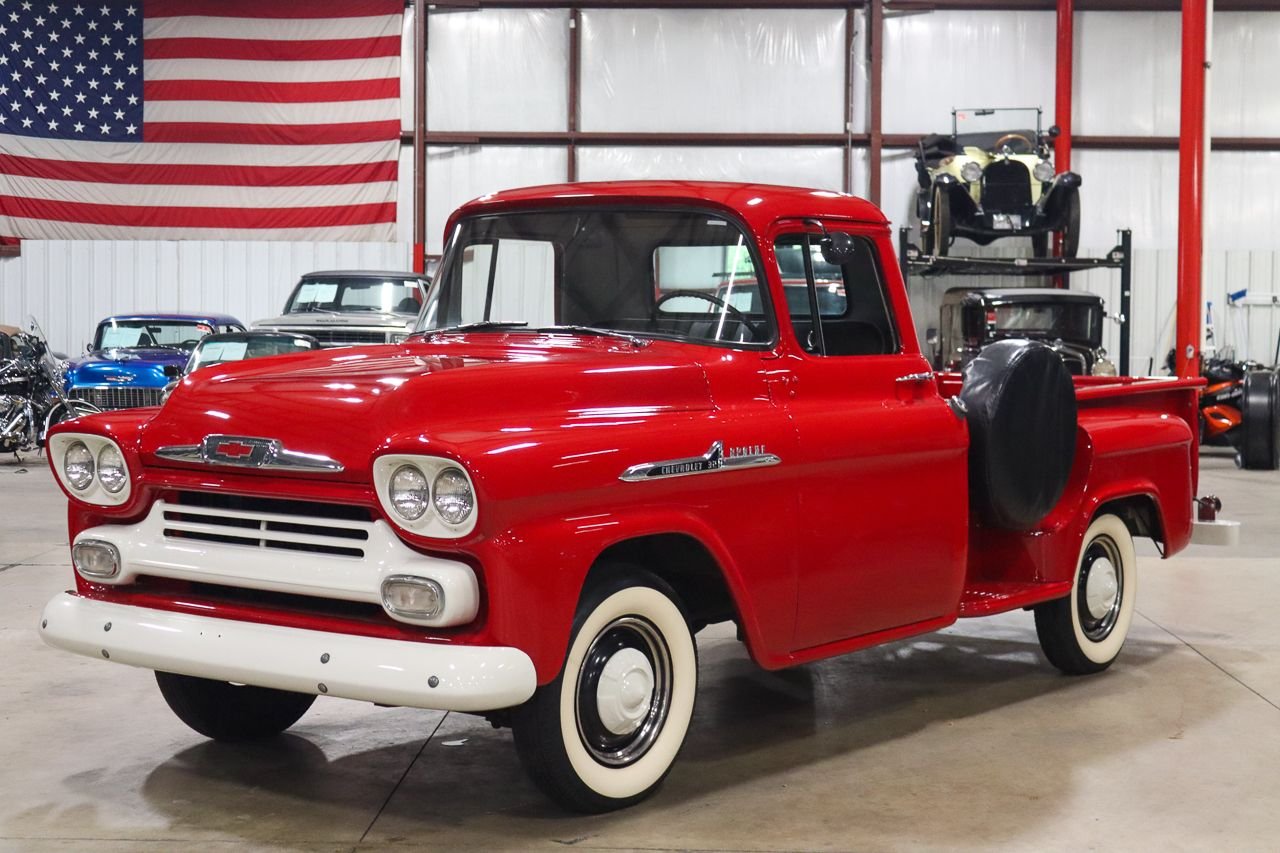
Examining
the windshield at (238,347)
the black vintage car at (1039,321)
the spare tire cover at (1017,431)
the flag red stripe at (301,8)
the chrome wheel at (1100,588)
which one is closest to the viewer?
the spare tire cover at (1017,431)

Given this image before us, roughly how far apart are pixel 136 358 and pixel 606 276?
38.2ft

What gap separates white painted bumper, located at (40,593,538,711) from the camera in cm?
353

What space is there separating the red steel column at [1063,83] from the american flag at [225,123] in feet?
29.4

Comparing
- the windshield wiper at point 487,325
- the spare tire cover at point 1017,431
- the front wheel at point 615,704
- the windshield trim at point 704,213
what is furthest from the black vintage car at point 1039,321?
the front wheel at point 615,704

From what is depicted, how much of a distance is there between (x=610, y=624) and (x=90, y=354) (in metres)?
13.0

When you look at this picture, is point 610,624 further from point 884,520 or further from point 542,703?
point 884,520

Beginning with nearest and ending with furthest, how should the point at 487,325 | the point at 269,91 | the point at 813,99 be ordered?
the point at 487,325
the point at 813,99
the point at 269,91

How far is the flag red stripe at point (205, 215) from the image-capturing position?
800 inches

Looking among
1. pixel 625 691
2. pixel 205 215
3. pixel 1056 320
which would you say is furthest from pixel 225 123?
pixel 625 691

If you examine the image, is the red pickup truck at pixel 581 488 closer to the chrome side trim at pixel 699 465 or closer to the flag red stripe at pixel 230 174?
the chrome side trim at pixel 699 465

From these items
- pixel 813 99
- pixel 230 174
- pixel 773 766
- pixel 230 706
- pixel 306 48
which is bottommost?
pixel 773 766

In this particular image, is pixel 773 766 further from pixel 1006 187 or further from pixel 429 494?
pixel 1006 187

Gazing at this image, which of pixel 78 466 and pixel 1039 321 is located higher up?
pixel 1039 321

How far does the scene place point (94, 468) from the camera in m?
4.25
